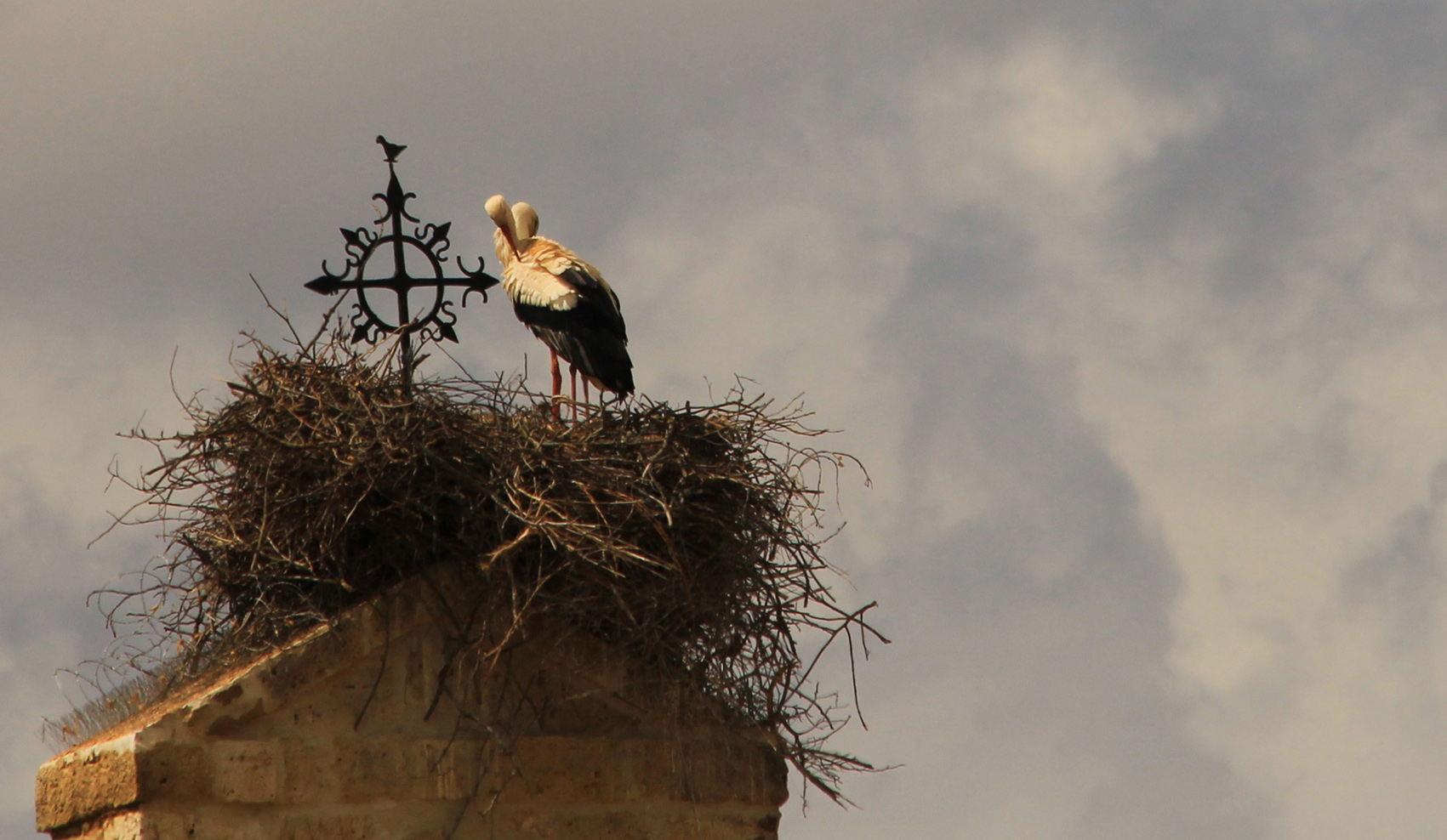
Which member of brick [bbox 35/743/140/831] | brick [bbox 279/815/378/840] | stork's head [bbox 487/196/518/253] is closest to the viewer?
brick [bbox 35/743/140/831]

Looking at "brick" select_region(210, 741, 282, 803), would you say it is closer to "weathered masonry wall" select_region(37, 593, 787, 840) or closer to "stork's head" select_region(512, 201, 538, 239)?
"weathered masonry wall" select_region(37, 593, 787, 840)

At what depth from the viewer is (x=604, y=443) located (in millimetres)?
5543

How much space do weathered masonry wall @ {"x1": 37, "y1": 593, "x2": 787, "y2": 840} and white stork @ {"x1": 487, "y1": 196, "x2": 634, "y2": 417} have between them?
163cm

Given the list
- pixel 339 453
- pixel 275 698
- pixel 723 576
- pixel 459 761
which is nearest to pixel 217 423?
pixel 339 453

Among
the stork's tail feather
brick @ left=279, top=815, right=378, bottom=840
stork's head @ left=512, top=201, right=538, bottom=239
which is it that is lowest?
brick @ left=279, top=815, right=378, bottom=840

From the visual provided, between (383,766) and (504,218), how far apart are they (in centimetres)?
302

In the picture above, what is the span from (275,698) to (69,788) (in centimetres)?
67

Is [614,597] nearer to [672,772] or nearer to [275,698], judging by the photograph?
[672,772]

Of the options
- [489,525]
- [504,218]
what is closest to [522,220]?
[504,218]

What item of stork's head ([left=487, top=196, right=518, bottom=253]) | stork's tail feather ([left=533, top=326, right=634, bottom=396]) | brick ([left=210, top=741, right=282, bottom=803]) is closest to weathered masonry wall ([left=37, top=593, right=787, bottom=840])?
brick ([left=210, top=741, right=282, bottom=803])

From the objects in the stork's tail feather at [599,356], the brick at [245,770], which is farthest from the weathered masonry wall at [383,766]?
the stork's tail feather at [599,356]

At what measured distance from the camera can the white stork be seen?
22.0 feet

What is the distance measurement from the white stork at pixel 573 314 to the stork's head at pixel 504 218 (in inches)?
5.7

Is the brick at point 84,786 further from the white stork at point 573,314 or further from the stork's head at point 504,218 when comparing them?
the stork's head at point 504,218
